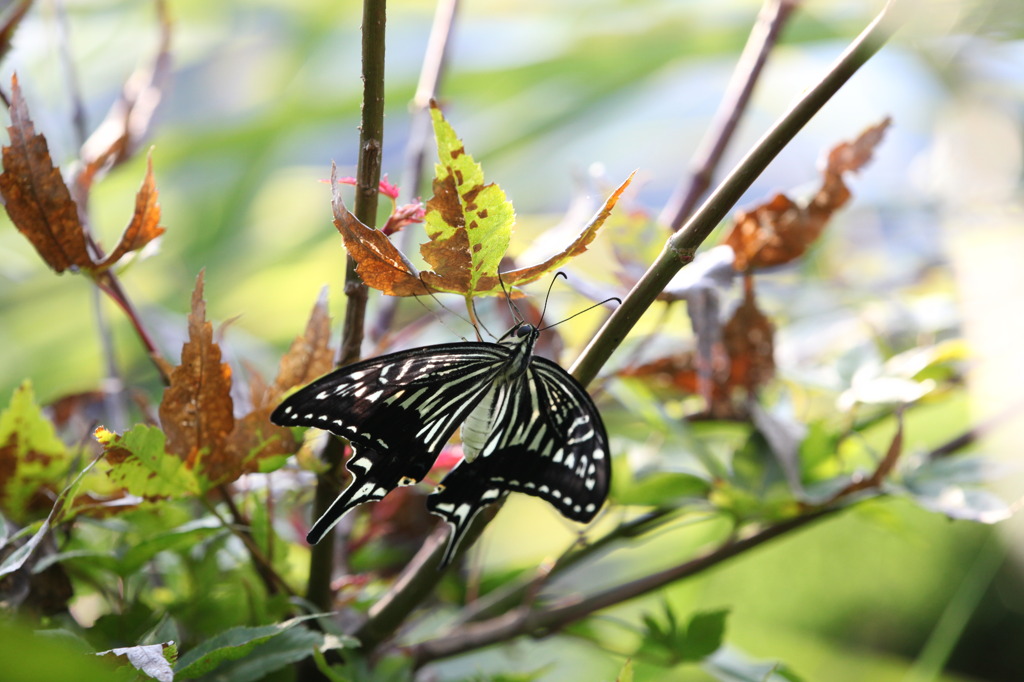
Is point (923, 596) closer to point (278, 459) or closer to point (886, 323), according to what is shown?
point (886, 323)

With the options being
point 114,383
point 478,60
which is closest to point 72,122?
point 114,383

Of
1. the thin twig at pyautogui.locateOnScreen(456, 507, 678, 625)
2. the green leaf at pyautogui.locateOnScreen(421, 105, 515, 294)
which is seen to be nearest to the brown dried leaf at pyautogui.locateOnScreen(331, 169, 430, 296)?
the green leaf at pyautogui.locateOnScreen(421, 105, 515, 294)

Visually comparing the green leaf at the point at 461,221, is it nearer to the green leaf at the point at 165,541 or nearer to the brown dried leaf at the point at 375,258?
the brown dried leaf at the point at 375,258

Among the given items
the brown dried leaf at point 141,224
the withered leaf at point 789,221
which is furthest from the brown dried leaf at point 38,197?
the withered leaf at point 789,221

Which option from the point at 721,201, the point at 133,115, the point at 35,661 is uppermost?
the point at 133,115

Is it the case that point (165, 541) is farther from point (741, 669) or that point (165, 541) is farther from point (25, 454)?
point (741, 669)

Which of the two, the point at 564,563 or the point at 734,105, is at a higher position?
the point at 734,105

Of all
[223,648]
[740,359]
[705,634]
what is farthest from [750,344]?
[223,648]
